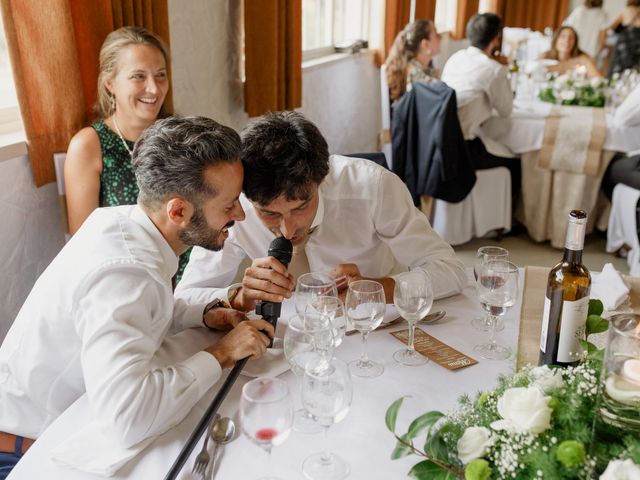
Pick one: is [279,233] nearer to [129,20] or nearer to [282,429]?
[282,429]

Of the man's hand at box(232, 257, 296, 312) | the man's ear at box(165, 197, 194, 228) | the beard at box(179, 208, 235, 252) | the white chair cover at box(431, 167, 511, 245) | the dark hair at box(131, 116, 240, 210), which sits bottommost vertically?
the white chair cover at box(431, 167, 511, 245)

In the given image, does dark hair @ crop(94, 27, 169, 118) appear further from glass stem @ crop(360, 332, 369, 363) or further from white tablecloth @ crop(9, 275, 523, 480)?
glass stem @ crop(360, 332, 369, 363)

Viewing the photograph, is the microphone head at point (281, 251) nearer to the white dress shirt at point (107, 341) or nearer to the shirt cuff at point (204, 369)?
the white dress shirt at point (107, 341)

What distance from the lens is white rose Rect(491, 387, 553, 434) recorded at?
0.74 metres

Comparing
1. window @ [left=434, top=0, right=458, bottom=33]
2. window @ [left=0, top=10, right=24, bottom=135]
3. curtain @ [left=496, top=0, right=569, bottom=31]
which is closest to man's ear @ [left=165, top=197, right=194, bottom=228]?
window @ [left=0, top=10, right=24, bottom=135]

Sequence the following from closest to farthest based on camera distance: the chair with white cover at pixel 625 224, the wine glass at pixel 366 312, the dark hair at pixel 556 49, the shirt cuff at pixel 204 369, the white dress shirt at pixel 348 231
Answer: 1. the shirt cuff at pixel 204 369
2. the wine glass at pixel 366 312
3. the white dress shirt at pixel 348 231
4. the chair with white cover at pixel 625 224
5. the dark hair at pixel 556 49

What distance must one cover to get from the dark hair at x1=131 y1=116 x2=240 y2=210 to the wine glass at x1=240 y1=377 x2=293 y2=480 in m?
0.57

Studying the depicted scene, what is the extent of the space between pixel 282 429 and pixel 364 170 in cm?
114

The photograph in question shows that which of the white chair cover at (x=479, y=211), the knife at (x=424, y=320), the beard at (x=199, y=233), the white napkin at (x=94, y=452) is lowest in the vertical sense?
the white chair cover at (x=479, y=211)

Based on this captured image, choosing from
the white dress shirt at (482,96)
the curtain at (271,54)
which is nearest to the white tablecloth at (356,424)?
the curtain at (271,54)

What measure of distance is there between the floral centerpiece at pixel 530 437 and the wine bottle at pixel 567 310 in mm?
176

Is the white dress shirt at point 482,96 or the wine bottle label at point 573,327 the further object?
the white dress shirt at point 482,96

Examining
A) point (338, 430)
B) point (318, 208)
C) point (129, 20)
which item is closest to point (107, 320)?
point (338, 430)

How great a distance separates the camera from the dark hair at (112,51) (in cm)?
218
